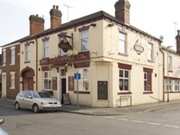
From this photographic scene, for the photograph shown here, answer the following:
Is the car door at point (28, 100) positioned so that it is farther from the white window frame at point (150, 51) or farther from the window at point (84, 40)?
the white window frame at point (150, 51)

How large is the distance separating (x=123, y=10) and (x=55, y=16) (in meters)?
7.96

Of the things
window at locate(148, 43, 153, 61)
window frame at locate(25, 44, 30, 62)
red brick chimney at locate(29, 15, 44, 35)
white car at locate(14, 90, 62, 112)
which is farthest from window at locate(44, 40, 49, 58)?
window at locate(148, 43, 153, 61)

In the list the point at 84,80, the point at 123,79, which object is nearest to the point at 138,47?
the point at 123,79

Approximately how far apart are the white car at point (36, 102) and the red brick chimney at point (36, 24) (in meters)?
11.9

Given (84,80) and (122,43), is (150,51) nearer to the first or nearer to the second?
(122,43)

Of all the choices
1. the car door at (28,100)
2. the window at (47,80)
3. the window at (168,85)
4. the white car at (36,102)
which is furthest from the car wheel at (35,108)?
the window at (168,85)

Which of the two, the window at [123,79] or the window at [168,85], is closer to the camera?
the window at [123,79]

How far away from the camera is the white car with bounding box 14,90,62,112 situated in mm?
17484

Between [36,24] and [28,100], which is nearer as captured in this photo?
[28,100]

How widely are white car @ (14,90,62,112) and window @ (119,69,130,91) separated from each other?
20.3ft

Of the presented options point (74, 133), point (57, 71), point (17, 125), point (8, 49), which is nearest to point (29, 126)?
point (17, 125)

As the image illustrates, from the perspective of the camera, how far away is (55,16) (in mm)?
27312

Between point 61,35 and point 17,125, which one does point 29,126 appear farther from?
point 61,35

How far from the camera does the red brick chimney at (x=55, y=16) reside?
1064 inches
